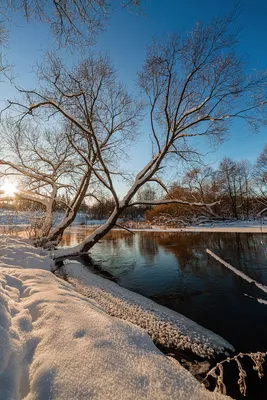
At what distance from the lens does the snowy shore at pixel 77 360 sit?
4.32 feet

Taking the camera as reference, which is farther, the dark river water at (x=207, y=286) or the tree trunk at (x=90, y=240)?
the tree trunk at (x=90, y=240)

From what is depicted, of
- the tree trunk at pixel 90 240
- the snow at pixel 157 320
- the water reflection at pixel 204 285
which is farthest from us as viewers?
the tree trunk at pixel 90 240

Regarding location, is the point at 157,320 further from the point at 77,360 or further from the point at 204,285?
the point at 204,285

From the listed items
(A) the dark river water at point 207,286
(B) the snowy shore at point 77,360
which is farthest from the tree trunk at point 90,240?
(B) the snowy shore at point 77,360

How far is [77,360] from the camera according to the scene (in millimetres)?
1526

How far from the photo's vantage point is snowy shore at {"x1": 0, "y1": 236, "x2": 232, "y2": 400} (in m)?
1.32

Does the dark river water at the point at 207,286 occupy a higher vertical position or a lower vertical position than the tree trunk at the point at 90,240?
lower

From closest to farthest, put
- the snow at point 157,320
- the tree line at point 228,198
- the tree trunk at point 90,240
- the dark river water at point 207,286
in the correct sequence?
the snow at point 157,320 → the dark river water at point 207,286 → the tree trunk at point 90,240 → the tree line at point 228,198

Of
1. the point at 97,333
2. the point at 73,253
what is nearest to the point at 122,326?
the point at 97,333

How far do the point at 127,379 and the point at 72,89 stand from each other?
8.64m

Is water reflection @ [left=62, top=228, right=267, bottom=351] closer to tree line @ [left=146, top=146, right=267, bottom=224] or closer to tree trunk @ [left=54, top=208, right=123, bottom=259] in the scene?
tree trunk @ [left=54, top=208, right=123, bottom=259]

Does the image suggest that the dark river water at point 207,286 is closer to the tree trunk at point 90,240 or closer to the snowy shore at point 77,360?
the tree trunk at point 90,240

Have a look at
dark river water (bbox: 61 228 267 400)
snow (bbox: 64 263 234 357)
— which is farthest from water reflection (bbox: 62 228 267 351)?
snow (bbox: 64 263 234 357)

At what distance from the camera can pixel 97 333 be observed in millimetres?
1901
